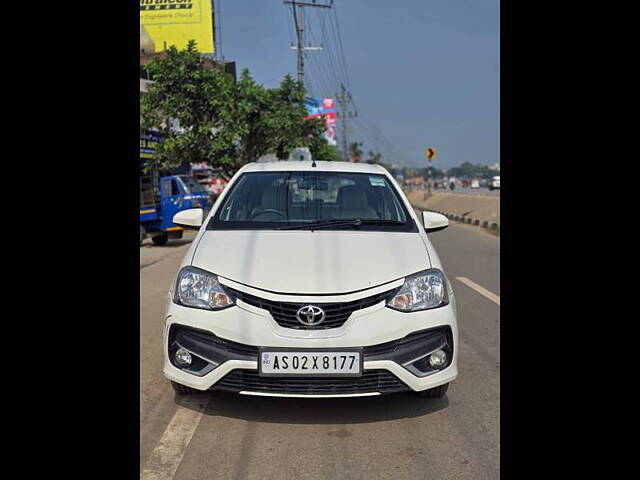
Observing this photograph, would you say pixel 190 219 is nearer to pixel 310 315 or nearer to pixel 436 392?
pixel 310 315

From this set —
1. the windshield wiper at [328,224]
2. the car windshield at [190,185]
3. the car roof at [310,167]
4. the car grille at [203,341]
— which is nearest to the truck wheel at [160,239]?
the car windshield at [190,185]

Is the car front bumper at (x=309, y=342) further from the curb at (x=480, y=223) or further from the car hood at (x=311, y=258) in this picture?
the curb at (x=480, y=223)

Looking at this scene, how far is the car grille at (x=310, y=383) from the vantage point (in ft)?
9.89

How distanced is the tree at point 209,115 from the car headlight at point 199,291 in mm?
12034

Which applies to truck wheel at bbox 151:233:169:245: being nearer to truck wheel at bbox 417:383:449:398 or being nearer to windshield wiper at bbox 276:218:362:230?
windshield wiper at bbox 276:218:362:230

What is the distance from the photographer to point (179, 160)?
1584 cm

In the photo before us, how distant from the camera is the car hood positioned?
10.3ft

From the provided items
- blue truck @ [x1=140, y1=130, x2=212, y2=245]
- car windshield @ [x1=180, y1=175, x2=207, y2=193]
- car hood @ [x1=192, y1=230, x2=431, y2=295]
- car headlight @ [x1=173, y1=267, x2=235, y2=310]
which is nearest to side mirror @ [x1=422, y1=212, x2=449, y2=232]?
car hood @ [x1=192, y1=230, x2=431, y2=295]

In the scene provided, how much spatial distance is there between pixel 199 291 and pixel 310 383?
784 millimetres

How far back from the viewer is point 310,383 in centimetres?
301

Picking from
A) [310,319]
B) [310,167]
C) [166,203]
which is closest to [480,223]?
[166,203]
